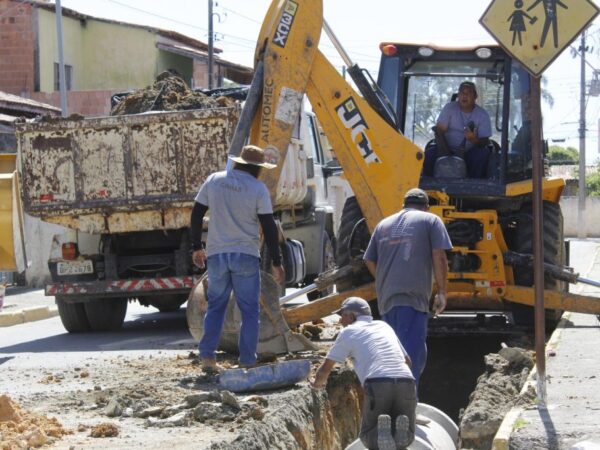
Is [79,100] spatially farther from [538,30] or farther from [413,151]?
[538,30]

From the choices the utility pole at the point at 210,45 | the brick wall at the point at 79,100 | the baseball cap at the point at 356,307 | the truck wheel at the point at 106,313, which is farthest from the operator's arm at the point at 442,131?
the brick wall at the point at 79,100

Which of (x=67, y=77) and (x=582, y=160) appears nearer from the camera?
(x=67, y=77)

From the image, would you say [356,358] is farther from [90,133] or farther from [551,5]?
[90,133]

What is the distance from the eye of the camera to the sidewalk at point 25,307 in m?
18.0

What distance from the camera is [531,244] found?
40.5ft

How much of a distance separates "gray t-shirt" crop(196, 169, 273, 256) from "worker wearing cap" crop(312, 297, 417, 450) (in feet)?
7.52

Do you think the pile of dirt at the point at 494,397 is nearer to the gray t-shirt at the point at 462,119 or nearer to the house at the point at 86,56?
the gray t-shirt at the point at 462,119

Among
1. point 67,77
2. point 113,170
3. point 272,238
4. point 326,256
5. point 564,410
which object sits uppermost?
point 67,77

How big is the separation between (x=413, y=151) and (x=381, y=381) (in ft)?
15.2

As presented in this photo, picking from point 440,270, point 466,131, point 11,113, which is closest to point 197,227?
point 440,270

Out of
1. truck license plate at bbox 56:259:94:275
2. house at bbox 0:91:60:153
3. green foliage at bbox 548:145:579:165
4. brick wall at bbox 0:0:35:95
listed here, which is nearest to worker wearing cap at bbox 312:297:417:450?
truck license plate at bbox 56:259:94:275

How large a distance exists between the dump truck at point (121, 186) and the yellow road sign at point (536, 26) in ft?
20.5

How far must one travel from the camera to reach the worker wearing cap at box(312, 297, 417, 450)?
7430 millimetres

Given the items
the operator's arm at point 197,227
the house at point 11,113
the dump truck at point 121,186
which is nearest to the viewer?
the operator's arm at point 197,227
